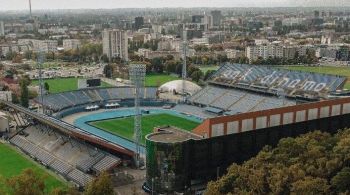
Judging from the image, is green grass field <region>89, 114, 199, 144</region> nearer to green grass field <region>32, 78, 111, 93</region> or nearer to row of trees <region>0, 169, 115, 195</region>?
row of trees <region>0, 169, 115, 195</region>

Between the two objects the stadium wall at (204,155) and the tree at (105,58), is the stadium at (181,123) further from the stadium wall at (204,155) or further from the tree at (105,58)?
the tree at (105,58)

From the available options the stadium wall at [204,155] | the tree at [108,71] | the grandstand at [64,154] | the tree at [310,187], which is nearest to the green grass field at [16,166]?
the grandstand at [64,154]

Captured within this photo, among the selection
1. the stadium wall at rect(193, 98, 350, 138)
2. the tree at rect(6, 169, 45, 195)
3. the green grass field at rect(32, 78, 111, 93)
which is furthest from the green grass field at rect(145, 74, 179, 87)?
the tree at rect(6, 169, 45, 195)

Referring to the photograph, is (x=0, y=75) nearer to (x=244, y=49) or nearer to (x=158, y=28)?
(x=244, y=49)

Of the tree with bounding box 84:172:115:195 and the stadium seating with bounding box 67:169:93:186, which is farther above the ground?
the tree with bounding box 84:172:115:195

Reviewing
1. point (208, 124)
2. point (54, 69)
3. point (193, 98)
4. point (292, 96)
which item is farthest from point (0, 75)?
point (208, 124)

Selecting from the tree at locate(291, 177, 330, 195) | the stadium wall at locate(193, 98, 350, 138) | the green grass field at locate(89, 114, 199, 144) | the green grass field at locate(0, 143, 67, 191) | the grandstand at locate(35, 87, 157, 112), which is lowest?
the green grass field at locate(89, 114, 199, 144)

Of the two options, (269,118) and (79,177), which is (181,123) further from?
(79,177)
